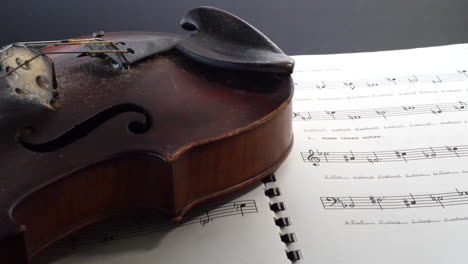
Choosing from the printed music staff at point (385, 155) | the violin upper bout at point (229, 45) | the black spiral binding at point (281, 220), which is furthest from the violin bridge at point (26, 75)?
the printed music staff at point (385, 155)

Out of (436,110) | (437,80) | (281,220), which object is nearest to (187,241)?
(281,220)

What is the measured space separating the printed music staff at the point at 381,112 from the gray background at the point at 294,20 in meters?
0.59

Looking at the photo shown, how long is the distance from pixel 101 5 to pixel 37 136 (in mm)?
962

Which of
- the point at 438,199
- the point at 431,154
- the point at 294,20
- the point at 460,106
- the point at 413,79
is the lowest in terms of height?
the point at 438,199

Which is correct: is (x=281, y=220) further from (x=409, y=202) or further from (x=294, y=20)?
(x=294, y=20)

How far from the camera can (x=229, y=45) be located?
105cm

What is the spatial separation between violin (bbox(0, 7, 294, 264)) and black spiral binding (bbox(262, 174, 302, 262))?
0.04 meters

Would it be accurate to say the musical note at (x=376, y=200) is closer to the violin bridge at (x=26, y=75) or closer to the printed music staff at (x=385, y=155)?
the printed music staff at (x=385, y=155)

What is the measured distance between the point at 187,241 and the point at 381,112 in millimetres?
564

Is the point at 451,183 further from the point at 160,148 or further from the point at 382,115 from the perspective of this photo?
the point at 160,148

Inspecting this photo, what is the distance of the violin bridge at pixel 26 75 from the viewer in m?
0.84

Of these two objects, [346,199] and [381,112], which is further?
[381,112]

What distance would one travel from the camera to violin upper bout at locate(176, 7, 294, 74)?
97 centimetres

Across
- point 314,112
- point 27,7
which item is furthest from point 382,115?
point 27,7
